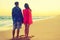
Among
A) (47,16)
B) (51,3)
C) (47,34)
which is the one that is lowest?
(47,34)

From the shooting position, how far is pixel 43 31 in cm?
235

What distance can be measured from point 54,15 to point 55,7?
0.32 feet

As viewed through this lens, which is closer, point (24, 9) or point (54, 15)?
point (24, 9)

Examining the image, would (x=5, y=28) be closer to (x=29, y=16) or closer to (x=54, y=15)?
(x=29, y=16)

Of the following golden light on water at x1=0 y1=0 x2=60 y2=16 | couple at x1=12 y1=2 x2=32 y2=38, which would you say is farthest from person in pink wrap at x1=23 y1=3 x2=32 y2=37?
A: golden light on water at x1=0 y1=0 x2=60 y2=16

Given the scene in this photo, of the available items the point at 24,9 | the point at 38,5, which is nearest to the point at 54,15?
the point at 38,5

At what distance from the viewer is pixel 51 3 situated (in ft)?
7.91

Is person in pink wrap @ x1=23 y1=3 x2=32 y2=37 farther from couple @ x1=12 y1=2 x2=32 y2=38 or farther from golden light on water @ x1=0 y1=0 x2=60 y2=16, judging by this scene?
golden light on water @ x1=0 y1=0 x2=60 y2=16

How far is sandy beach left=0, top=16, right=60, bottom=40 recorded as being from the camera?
2.27 metres

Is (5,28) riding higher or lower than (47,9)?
lower

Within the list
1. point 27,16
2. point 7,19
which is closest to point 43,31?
point 27,16

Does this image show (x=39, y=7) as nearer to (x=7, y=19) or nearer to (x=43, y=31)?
(x=43, y=31)

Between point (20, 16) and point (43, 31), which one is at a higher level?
point (20, 16)

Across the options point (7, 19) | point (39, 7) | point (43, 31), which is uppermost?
point (39, 7)
